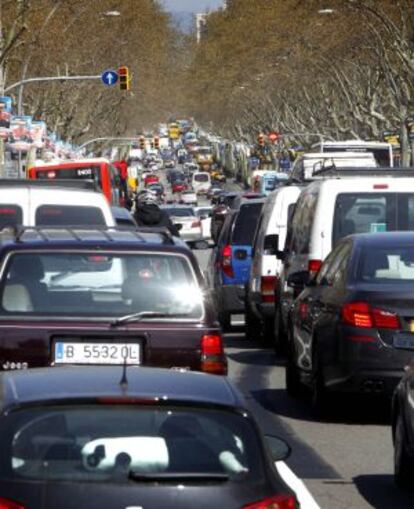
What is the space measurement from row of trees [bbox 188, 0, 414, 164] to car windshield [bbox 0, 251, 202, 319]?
47.7m

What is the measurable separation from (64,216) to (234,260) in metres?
7.63

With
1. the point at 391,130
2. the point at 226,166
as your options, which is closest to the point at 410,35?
the point at 391,130

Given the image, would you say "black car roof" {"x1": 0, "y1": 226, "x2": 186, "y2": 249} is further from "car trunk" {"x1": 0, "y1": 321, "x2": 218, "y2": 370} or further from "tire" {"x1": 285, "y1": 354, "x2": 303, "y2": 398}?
"tire" {"x1": 285, "y1": 354, "x2": 303, "y2": 398}

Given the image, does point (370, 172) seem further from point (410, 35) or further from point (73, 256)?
point (410, 35)

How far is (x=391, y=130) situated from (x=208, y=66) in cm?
3543

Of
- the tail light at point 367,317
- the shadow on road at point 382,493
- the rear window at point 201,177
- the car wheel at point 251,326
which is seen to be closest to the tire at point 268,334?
the car wheel at point 251,326

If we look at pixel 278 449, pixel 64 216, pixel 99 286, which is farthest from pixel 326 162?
pixel 278 449

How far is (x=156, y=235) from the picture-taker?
12258 millimetres

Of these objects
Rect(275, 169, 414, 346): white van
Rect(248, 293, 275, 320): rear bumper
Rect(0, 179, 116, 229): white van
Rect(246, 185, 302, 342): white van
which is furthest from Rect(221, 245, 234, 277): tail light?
Rect(0, 179, 116, 229): white van

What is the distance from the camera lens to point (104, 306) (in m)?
11.1

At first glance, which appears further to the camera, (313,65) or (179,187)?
(179,187)

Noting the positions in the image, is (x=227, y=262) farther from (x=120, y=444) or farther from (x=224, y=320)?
(x=120, y=444)

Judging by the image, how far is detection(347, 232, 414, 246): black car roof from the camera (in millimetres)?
14297

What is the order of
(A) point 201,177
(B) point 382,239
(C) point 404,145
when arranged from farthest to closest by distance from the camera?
(A) point 201,177 < (C) point 404,145 < (B) point 382,239
